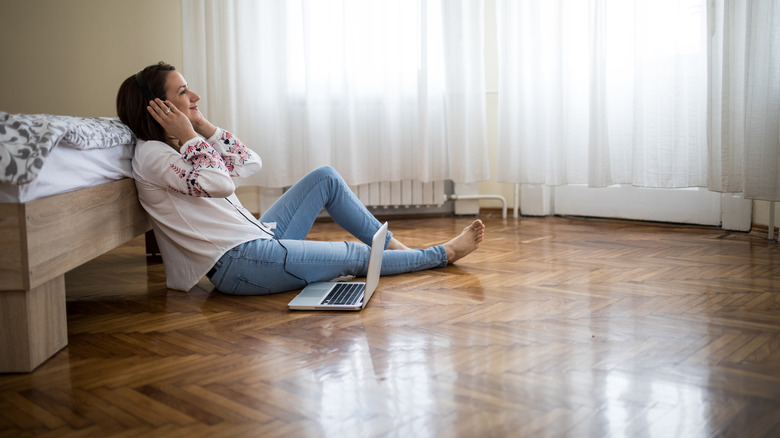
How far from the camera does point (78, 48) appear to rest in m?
3.82

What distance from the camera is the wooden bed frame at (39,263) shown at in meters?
1.40

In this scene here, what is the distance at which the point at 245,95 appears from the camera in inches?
146

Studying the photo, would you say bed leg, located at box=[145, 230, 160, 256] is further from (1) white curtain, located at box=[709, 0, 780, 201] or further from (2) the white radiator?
(1) white curtain, located at box=[709, 0, 780, 201]

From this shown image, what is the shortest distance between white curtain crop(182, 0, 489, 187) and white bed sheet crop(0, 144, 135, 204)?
5.54 ft

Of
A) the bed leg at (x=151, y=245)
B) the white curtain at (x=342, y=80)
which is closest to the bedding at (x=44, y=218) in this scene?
the bed leg at (x=151, y=245)

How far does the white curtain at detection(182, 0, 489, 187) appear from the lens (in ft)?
12.1

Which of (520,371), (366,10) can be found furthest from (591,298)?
(366,10)

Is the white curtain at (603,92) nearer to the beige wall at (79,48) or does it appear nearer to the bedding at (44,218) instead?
the beige wall at (79,48)

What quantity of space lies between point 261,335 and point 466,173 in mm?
2301

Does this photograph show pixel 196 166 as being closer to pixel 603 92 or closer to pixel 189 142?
pixel 189 142

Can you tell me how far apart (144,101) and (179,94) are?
0.33ft

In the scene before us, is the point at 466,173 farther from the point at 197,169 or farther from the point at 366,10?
the point at 197,169

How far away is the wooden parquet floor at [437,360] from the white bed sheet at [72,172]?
0.38 m

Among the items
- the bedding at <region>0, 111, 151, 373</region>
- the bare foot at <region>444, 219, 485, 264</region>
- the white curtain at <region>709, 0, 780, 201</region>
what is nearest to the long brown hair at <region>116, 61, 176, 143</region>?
the bedding at <region>0, 111, 151, 373</region>
